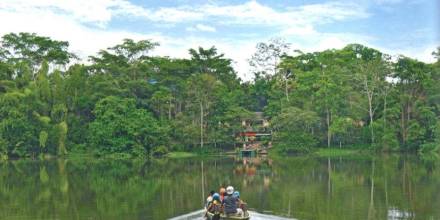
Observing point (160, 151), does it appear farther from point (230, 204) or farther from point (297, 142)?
point (230, 204)

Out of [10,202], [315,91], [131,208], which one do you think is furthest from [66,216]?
[315,91]

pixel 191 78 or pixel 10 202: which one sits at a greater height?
pixel 191 78

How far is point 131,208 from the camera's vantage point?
56.0ft

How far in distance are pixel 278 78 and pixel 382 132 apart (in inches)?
466

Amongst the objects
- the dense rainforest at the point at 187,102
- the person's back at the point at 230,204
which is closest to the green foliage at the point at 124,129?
the dense rainforest at the point at 187,102

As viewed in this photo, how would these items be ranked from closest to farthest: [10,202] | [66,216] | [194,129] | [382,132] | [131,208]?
[66,216] < [131,208] < [10,202] < [382,132] < [194,129]

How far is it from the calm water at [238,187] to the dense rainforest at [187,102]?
11.9m

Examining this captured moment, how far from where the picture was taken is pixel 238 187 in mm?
22250

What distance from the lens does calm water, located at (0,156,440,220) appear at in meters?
15.9

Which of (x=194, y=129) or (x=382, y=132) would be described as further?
(x=194, y=129)

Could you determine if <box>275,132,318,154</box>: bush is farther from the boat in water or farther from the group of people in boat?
the boat in water

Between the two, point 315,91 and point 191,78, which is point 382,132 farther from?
point 191,78

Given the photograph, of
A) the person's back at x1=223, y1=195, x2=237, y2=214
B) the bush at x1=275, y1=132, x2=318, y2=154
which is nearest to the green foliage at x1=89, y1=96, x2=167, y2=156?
the bush at x1=275, y1=132, x2=318, y2=154

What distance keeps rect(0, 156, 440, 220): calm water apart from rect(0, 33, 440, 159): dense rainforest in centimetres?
1194
